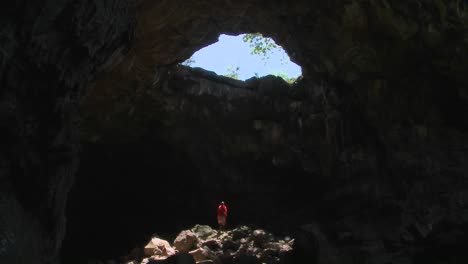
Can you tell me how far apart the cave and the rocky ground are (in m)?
0.94

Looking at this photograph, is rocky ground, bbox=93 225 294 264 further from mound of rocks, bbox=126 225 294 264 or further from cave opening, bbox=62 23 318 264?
cave opening, bbox=62 23 318 264

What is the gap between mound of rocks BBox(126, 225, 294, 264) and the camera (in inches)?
461

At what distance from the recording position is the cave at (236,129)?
21.1 ft

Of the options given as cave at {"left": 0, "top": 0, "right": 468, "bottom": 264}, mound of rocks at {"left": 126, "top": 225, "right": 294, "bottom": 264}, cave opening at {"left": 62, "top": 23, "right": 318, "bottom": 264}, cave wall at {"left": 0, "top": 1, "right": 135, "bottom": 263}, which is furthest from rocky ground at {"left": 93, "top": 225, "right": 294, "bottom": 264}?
cave wall at {"left": 0, "top": 1, "right": 135, "bottom": 263}

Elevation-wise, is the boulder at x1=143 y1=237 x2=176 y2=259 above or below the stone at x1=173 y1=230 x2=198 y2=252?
below

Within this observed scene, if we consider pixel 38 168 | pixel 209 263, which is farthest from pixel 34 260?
pixel 209 263

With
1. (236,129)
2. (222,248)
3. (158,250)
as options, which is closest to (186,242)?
(158,250)

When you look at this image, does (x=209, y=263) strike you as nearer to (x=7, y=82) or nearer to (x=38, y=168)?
(x=38, y=168)

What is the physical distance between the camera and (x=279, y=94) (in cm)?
1662

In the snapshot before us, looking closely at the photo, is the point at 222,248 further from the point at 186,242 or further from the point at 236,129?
the point at 236,129

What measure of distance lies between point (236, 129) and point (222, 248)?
17.0 feet

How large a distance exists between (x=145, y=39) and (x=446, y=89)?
8.07 meters

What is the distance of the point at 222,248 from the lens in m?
13.3

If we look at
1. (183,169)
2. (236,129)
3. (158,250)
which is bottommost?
(158,250)
